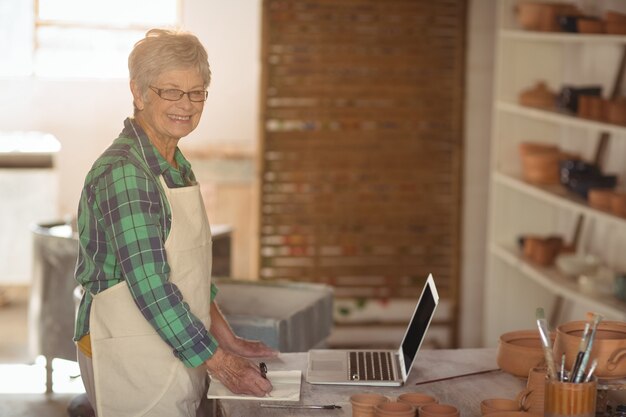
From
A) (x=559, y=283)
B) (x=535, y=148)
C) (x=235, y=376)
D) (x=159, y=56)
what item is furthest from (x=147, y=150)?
(x=535, y=148)

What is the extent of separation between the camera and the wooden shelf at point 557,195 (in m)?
4.46

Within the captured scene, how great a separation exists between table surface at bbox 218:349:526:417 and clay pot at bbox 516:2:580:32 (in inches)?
104

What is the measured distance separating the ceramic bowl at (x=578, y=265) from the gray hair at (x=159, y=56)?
288 cm

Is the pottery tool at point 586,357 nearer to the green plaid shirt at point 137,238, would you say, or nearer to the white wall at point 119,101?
the green plaid shirt at point 137,238

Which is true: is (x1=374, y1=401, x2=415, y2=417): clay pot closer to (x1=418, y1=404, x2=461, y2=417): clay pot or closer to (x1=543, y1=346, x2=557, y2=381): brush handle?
(x1=418, y1=404, x2=461, y2=417): clay pot

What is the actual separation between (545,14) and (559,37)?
0.77ft

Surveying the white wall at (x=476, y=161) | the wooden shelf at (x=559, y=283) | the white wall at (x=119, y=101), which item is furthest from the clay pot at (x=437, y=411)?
the white wall at (x=119, y=101)

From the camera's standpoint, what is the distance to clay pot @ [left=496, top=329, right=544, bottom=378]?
2.63 metres

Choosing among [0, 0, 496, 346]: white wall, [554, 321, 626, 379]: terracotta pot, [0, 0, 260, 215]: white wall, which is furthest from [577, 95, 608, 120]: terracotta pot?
[0, 0, 260, 215]: white wall

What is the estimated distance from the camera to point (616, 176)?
15.8 feet

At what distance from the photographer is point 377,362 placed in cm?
283

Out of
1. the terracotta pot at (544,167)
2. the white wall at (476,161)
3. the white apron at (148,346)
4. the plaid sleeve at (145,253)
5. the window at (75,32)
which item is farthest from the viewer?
the window at (75,32)

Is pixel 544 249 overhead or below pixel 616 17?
below

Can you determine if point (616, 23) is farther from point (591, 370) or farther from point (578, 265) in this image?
point (591, 370)
